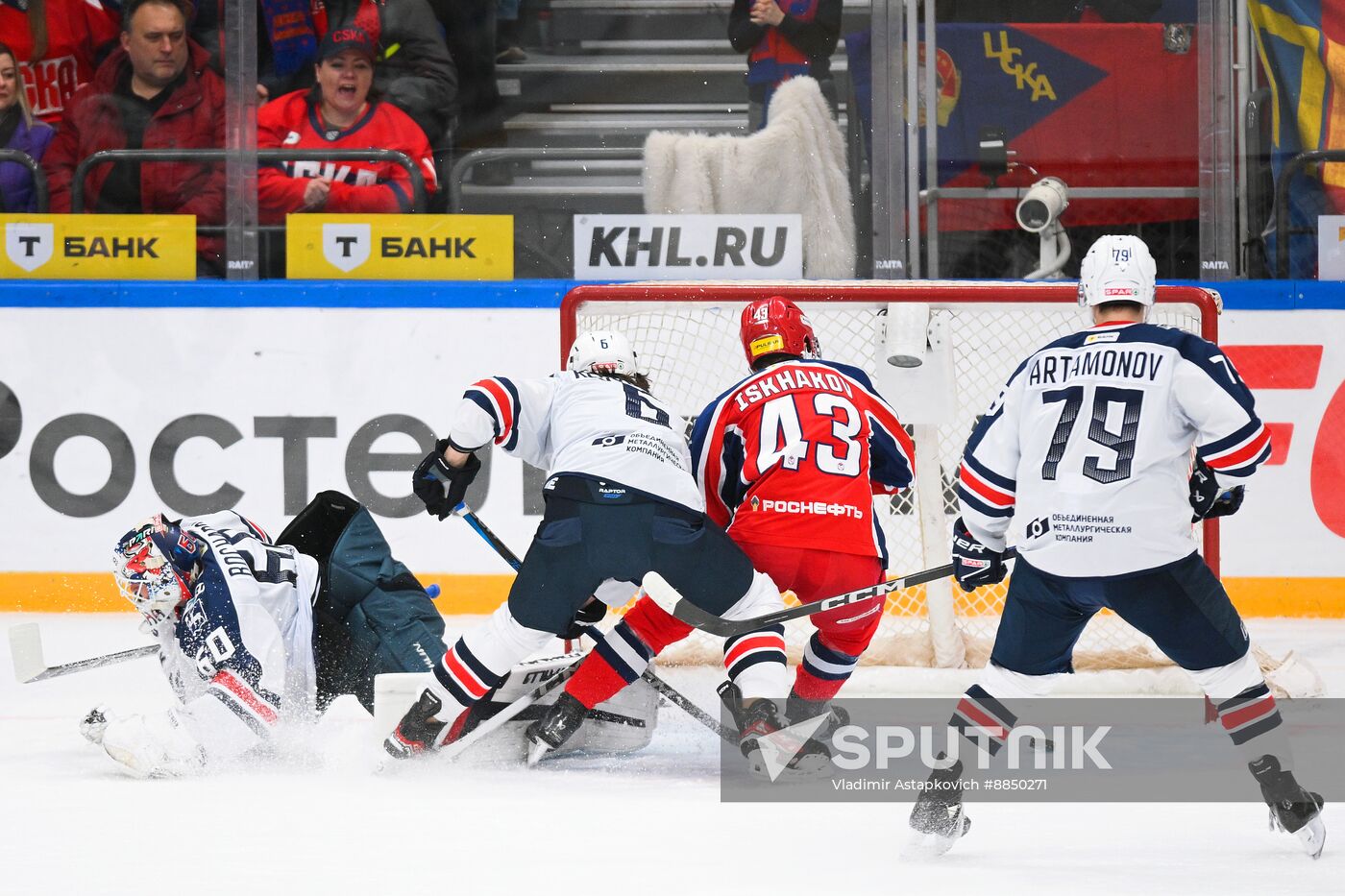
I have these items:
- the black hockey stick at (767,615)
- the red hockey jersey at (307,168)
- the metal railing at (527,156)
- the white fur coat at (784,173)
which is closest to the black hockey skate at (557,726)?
the black hockey stick at (767,615)

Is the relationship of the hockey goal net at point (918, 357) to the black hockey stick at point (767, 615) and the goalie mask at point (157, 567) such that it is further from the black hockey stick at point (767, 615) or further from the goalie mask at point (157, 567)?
the goalie mask at point (157, 567)

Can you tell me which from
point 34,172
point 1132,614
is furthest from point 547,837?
point 34,172

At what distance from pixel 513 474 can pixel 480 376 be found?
34 cm

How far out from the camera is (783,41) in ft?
16.2

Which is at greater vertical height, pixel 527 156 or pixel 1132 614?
pixel 527 156

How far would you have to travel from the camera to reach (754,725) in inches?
119

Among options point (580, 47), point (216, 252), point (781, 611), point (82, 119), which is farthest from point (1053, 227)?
point (82, 119)

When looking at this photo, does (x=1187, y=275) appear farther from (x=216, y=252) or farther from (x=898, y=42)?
(x=216, y=252)

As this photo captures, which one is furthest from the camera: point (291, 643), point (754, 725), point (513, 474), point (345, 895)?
point (513, 474)

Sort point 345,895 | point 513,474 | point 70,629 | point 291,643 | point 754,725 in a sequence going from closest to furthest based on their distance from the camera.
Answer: point 345,895, point 754,725, point 291,643, point 70,629, point 513,474

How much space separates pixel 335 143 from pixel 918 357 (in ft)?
7.15

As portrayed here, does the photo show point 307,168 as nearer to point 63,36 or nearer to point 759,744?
point 63,36

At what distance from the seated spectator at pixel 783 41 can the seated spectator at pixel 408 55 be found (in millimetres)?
952

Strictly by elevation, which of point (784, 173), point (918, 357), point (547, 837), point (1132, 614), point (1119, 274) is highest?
point (784, 173)
